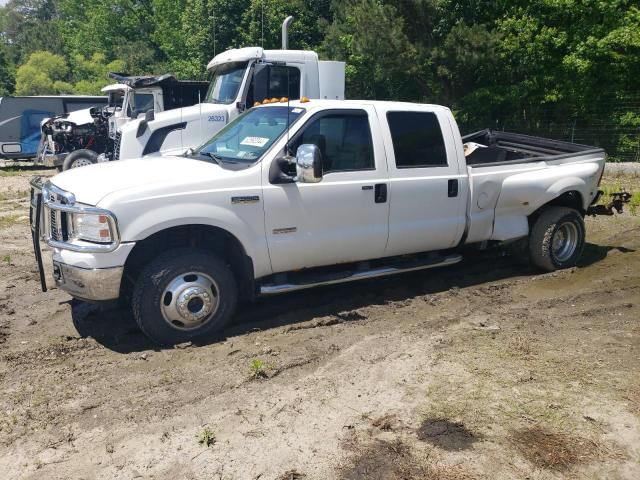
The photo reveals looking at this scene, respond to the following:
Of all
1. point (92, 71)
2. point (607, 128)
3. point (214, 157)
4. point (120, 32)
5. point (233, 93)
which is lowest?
point (607, 128)

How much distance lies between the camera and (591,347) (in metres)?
5.01

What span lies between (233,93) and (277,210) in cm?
609

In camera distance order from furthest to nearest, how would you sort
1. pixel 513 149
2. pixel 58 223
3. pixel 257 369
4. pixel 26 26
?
pixel 26 26 → pixel 513 149 → pixel 58 223 → pixel 257 369

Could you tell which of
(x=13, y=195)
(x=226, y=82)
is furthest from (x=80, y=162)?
(x=226, y=82)

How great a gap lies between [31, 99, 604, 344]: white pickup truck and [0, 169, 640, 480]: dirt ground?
0.43m

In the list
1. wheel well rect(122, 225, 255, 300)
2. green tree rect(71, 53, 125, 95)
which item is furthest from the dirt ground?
green tree rect(71, 53, 125, 95)

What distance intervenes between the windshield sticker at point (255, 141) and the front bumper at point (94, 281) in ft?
5.42

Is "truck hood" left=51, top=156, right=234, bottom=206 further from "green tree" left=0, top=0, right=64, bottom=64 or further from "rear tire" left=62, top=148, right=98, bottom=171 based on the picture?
"green tree" left=0, top=0, right=64, bottom=64

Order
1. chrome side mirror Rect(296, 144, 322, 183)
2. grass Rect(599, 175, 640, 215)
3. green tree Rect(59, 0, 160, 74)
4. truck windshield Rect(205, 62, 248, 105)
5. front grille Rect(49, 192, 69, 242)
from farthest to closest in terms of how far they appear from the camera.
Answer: green tree Rect(59, 0, 160, 74) < grass Rect(599, 175, 640, 215) < truck windshield Rect(205, 62, 248, 105) < chrome side mirror Rect(296, 144, 322, 183) < front grille Rect(49, 192, 69, 242)

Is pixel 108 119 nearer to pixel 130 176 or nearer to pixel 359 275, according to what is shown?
pixel 130 176

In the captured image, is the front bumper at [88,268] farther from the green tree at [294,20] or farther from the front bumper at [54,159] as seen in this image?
the green tree at [294,20]

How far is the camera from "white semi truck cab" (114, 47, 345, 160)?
1066 centimetres

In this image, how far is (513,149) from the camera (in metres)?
7.90

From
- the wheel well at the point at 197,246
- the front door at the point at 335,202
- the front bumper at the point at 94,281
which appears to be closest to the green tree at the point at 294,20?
the front door at the point at 335,202
